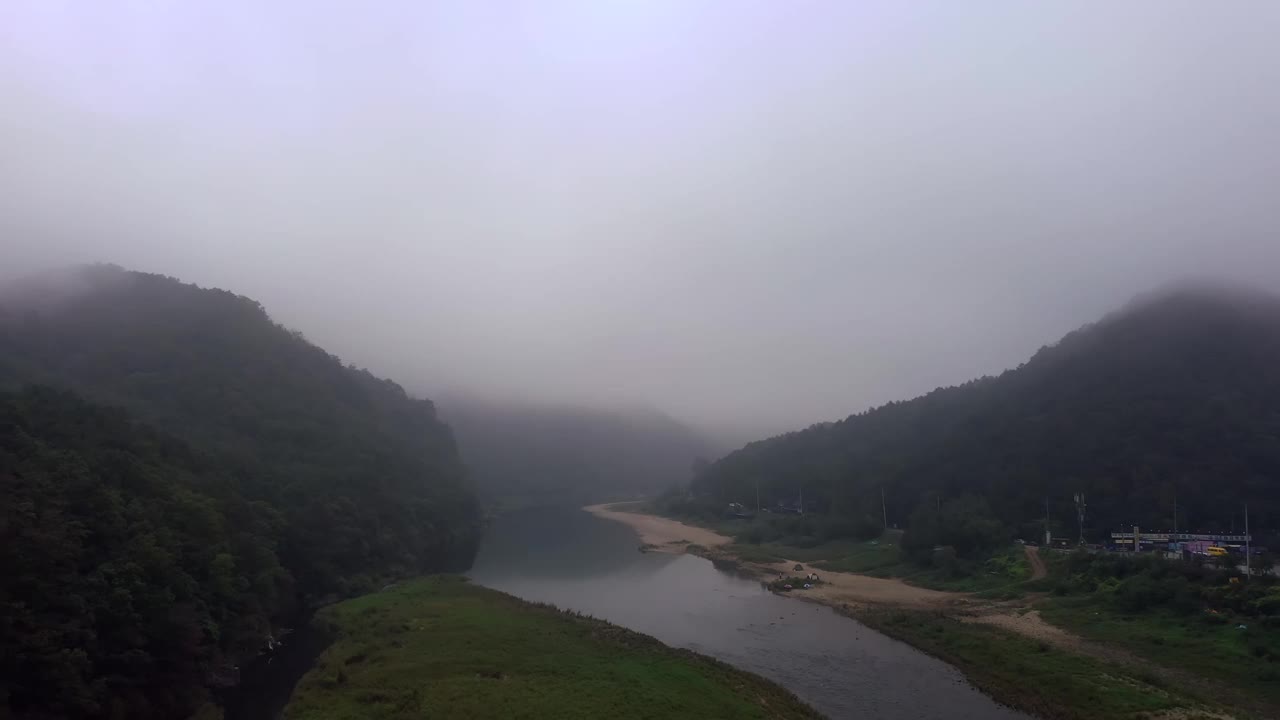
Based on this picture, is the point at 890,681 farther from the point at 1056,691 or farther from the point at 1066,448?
the point at 1066,448

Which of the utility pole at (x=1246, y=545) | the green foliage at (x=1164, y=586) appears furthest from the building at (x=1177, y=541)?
the green foliage at (x=1164, y=586)

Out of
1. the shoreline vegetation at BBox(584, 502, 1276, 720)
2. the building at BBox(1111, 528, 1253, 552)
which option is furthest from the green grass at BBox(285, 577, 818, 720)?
the building at BBox(1111, 528, 1253, 552)

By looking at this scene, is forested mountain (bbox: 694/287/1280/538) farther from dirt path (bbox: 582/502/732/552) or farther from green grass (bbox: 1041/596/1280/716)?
green grass (bbox: 1041/596/1280/716)

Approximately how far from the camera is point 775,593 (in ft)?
191

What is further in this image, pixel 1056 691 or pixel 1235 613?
pixel 1235 613

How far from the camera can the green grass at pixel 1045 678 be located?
90.5 ft

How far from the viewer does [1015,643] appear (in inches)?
1441

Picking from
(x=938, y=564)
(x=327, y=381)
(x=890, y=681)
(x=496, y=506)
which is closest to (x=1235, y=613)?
(x=890, y=681)

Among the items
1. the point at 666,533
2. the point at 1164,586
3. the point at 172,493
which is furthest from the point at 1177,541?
the point at 172,493

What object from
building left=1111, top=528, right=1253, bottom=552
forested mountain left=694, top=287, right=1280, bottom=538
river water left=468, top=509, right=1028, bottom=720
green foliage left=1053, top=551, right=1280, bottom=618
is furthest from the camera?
forested mountain left=694, top=287, right=1280, bottom=538

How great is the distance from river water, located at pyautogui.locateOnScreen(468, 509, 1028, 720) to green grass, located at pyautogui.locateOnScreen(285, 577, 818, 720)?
11.0ft

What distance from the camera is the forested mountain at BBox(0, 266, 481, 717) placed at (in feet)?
77.0

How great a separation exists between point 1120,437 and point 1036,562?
2608cm

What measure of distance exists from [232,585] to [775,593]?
1585 inches
